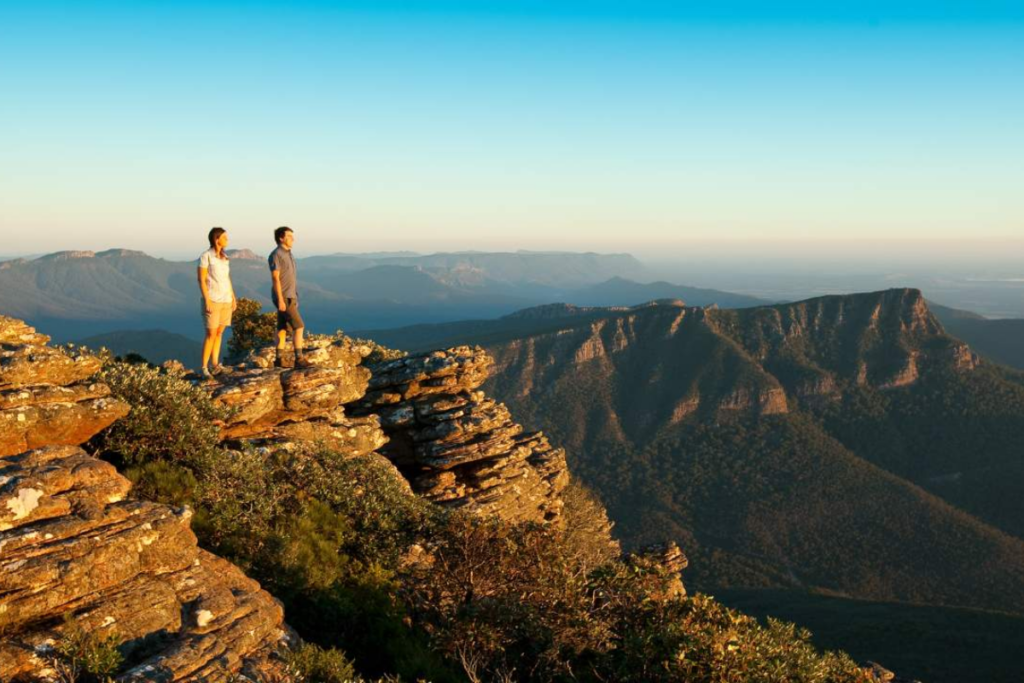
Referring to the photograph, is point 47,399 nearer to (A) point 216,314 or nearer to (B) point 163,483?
(B) point 163,483

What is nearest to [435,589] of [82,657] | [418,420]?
[82,657]

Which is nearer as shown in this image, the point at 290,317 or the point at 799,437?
the point at 290,317

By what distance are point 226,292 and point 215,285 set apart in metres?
0.57

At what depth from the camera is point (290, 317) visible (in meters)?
18.7

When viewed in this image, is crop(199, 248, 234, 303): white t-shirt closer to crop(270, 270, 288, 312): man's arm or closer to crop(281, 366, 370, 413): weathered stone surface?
crop(270, 270, 288, 312): man's arm

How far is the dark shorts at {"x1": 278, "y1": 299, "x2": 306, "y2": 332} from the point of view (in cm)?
1830

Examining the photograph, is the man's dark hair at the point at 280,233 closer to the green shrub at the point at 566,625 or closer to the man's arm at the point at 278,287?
the man's arm at the point at 278,287

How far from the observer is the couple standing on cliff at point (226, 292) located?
15.6 metres

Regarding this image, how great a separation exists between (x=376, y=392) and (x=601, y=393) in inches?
5555

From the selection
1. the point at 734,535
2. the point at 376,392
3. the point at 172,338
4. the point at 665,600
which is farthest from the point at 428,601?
the point at 172,338

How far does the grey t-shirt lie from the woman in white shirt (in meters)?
1.22

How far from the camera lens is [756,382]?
15425 centimetres

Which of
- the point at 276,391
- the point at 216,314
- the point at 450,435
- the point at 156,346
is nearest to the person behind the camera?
the point at 216,314

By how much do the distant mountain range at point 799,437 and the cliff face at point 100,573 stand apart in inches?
3713
